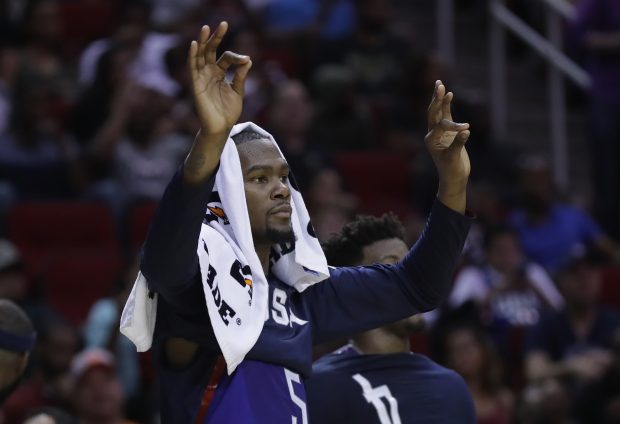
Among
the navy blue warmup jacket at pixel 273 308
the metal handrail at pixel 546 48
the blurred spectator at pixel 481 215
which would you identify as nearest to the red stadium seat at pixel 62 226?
the blurred spectator at pixel 481 215

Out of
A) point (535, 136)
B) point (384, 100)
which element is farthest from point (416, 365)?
point (535, 136)

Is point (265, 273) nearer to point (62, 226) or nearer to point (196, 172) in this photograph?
point (196, 172)

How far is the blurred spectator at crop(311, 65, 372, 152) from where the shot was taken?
1016cm

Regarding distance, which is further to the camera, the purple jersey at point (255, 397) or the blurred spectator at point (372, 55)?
the blurred spectator at point (372, 55)

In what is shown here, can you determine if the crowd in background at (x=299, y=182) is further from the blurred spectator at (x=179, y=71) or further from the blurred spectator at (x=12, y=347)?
the blurred spectator at (x=12, y=347)

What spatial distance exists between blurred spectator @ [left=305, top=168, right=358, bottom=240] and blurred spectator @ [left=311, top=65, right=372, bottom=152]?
33.4 inches

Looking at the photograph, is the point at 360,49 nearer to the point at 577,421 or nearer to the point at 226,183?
the point at 577,421

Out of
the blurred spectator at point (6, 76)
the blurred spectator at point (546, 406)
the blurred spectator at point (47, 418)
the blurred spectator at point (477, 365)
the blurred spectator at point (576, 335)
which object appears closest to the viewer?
the blurred spectator at point (47, 418)

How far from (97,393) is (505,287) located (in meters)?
3.17

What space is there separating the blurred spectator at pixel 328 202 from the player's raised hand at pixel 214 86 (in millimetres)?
4907

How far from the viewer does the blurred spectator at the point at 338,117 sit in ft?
33.3

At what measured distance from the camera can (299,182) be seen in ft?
29.6

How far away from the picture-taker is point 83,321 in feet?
27.8

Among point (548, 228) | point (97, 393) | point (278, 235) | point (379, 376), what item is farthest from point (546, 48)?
point (278, 235)
